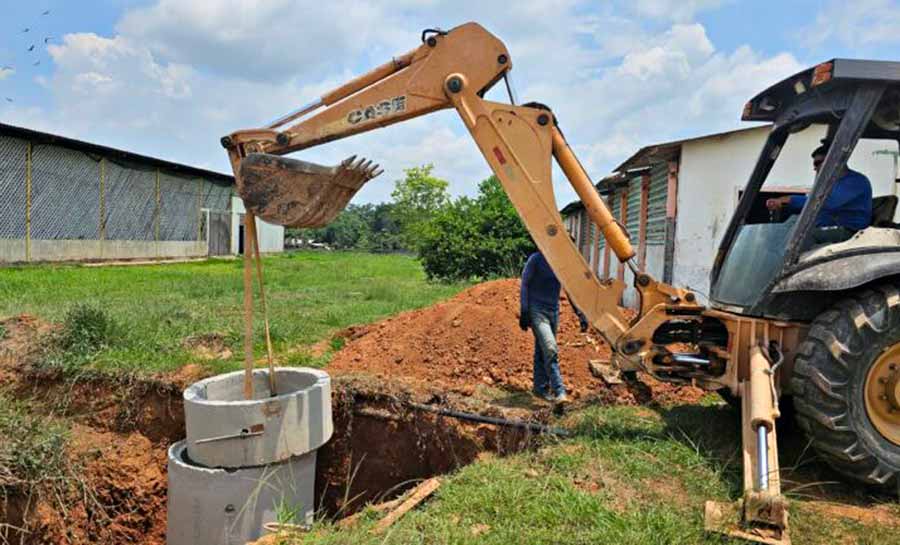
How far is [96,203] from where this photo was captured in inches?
830

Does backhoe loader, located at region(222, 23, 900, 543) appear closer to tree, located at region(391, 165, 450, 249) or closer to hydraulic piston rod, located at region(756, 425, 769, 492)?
hydraulic piston rod, located at region(756, 425, 769, 492)

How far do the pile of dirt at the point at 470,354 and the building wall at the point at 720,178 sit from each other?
8.32 ft

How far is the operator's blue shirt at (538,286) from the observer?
5.90 meters

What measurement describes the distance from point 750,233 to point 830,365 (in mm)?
1256

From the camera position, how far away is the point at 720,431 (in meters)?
4.54

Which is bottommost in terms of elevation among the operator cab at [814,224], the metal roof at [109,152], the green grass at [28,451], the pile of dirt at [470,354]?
the green grass at [28,451]

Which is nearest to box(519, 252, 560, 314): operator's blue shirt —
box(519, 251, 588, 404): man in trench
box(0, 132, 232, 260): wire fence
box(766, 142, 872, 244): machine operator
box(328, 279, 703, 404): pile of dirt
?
box(519, 251, 588, 404): man in trench

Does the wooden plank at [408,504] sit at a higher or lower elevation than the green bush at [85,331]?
lower

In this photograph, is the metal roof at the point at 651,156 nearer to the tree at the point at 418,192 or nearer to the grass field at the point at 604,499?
the grass field at the point at 604,499

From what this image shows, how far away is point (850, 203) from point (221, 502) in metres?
4.74

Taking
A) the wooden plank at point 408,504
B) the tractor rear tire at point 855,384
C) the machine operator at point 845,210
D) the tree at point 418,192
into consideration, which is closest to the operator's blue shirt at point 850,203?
the machine operator at point 845,210

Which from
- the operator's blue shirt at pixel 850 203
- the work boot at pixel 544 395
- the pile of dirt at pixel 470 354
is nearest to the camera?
the operator's blue shirt at pixel 850 203

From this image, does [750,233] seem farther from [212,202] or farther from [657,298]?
[212,202]

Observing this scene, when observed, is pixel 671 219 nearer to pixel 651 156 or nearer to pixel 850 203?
pixel 651 156
